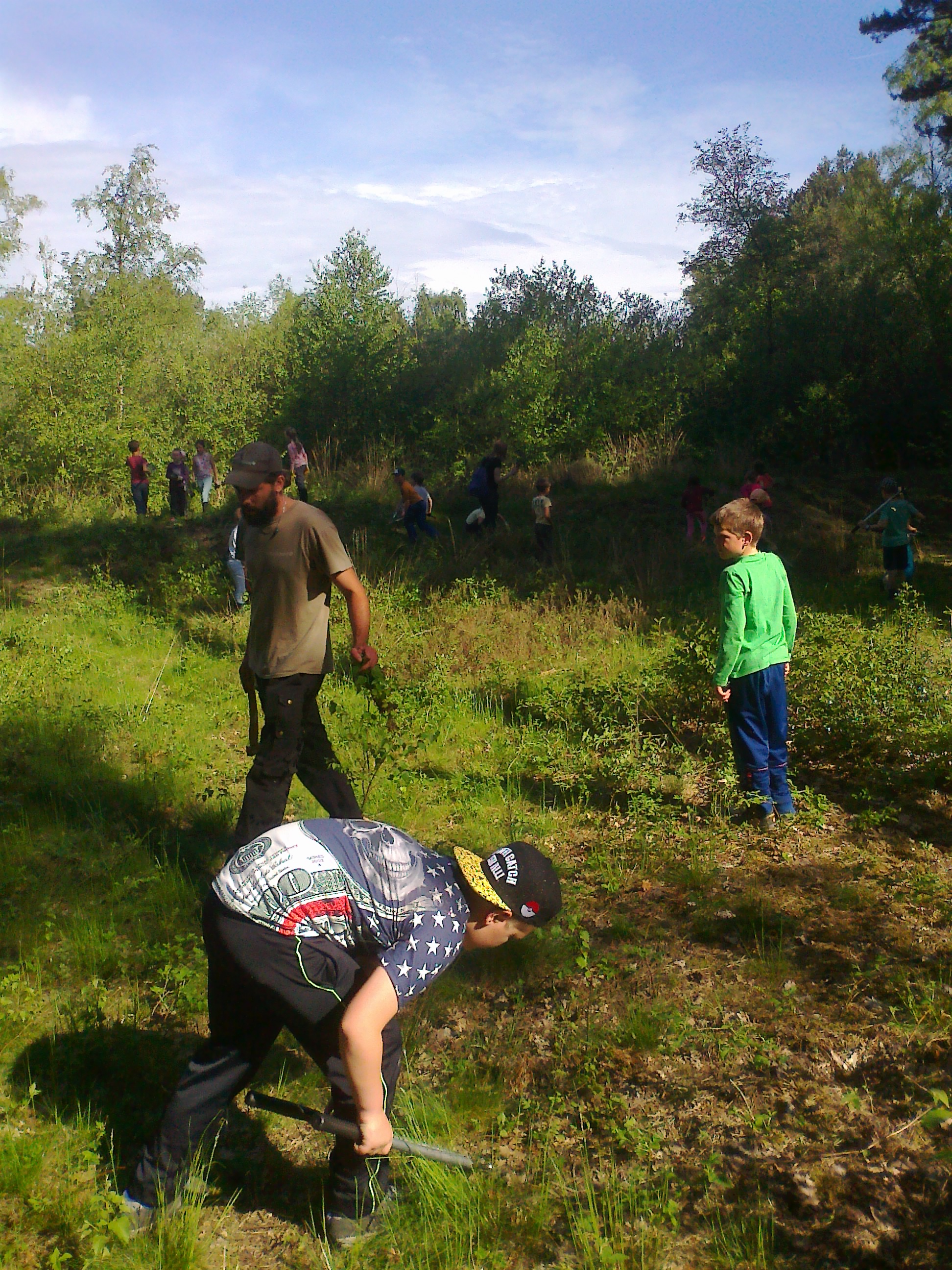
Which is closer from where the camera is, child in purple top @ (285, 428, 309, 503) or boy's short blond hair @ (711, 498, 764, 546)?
boy's short blond hair @ (711, 498, 764, 546)

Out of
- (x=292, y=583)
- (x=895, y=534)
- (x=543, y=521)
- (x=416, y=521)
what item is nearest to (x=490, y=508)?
(x=416, y=521)

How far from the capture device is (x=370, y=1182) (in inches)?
103

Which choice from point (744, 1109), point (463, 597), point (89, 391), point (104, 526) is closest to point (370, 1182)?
point (744, 1109)

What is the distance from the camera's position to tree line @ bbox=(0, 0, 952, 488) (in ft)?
59.1

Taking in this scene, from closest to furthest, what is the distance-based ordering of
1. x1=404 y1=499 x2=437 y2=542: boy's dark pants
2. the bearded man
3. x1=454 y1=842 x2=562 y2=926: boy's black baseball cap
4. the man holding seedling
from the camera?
the man holding seedling, x1=454 y1=842 x2=562 y2=926: boy's black baseball cap, the bearded man, x1=404 y1=499 x2=437 y2=542: boy's dark pants

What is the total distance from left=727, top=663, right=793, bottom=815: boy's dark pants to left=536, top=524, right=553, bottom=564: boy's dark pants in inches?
334

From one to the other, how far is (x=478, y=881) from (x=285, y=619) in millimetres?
2003

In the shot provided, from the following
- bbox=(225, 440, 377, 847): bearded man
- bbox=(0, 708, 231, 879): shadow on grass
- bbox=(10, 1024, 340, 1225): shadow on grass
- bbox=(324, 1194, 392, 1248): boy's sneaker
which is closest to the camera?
bbox=(324, 1194, 392, 1248): boy's sneaker

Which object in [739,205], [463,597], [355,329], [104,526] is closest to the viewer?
[463,597]

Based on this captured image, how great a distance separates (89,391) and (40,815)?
16.8m

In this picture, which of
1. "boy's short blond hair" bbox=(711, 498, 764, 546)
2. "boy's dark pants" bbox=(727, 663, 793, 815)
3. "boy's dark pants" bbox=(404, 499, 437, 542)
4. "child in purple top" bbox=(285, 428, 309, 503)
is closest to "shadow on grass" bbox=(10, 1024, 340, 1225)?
"boy's dark pants" bbox=(727, 663, 793, 815)

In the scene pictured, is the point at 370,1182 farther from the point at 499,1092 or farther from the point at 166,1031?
the point at 166,1031

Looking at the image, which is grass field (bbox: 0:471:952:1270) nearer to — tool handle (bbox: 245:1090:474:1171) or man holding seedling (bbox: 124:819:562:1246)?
tool handle (bbox: 245:1090:474:1171)

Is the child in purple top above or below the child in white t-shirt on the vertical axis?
above
